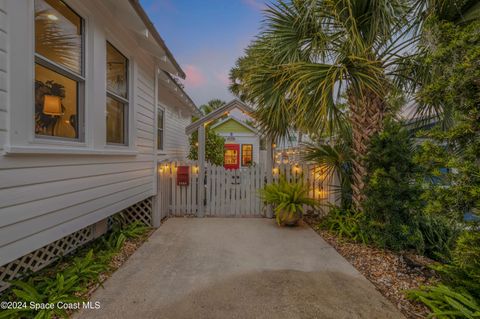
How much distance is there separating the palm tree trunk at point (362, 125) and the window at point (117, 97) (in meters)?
4.06

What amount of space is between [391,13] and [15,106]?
467 centimetres

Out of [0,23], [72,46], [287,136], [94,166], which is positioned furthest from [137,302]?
[287,136]

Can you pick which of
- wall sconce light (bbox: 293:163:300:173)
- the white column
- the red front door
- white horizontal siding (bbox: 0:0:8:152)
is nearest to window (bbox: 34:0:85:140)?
white horizontal siding (bbox: 0:0:8:152)

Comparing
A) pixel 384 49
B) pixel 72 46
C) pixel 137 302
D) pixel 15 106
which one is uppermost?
pixel 384 49

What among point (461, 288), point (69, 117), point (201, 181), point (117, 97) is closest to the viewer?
point (461, 288)

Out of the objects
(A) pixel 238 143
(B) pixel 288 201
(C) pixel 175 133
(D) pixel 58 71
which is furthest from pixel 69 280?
(A) pixel 238 143

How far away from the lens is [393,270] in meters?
2.97

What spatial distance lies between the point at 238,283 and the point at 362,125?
3.36m

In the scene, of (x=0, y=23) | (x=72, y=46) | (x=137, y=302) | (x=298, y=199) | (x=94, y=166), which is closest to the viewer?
(x=0, y=23)

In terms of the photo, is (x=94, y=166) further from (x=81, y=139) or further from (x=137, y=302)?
(x=137, y=302)

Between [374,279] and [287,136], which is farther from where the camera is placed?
[287,136]

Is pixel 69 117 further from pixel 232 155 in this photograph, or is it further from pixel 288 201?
pixel 232 155

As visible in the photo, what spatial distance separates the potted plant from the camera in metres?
4.71

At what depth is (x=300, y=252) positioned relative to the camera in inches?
140
